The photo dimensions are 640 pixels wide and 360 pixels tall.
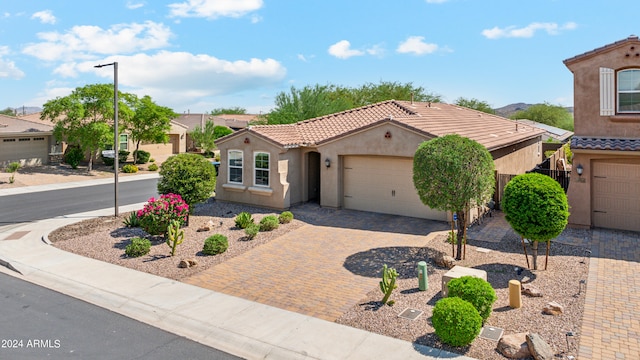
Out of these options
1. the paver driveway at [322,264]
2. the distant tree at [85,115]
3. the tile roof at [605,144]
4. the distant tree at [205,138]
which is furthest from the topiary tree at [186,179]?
the distant tree at [205,138]

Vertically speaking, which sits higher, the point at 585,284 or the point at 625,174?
the point at 625,174

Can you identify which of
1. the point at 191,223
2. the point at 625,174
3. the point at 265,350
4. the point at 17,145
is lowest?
the point at 265,350

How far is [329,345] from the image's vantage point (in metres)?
7.64

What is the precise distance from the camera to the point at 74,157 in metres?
35.3

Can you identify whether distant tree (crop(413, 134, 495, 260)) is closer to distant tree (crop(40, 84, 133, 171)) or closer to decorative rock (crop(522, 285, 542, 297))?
decorative rock (crop(522, 285, 542, 297))

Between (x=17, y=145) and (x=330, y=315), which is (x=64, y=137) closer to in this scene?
(x=17, y=145)

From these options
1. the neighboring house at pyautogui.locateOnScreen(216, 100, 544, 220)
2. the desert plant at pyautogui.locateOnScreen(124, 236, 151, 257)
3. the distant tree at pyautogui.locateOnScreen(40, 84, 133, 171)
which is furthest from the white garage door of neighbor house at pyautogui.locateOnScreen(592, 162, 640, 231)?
the distant tree at pyautogui.locateOnScreen(40, 84, 133, 171)

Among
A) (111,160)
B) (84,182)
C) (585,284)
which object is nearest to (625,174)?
(585,284)

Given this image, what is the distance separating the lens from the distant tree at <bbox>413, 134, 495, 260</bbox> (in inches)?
449

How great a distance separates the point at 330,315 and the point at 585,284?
6211 millimetres

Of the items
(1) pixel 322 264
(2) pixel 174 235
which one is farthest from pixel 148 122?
(1) pixel 322 264

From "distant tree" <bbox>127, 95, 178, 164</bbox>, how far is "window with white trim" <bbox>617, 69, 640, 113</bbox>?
3357 centimetres

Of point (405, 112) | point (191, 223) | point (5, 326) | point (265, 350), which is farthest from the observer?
point (405, 112)

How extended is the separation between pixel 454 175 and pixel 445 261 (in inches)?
92.5
